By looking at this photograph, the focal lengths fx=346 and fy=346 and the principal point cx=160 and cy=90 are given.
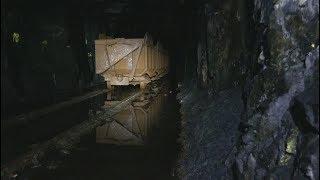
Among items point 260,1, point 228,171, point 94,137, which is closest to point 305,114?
point 228,171

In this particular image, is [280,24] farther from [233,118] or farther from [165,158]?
[165,158]

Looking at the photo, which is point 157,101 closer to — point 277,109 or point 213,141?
point 213,141

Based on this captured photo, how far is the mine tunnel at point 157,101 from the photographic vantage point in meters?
3.29

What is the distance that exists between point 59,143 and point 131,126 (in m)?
1.97

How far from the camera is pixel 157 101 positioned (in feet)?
39.5

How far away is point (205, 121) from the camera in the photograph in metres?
6.58

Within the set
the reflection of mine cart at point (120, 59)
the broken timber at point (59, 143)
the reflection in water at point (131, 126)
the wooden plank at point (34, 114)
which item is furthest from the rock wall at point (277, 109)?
the reflection of mine cart at point (120, 59)

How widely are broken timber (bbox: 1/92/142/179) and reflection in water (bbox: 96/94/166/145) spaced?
273mm

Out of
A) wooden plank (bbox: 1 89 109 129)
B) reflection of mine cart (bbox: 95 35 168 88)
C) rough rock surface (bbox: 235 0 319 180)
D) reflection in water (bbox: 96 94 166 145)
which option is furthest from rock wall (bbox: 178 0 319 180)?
reflection of mine cart (bbox: 95 35 168 88)

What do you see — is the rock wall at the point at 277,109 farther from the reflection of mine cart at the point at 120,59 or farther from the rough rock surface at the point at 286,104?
the reflection of mine cart at the point at 120,59

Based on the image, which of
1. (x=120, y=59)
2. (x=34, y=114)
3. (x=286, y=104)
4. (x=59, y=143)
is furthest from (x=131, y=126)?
(x=120, y=59)

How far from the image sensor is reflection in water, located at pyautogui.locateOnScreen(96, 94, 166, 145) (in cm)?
693

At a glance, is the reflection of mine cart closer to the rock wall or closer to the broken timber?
the broken timber

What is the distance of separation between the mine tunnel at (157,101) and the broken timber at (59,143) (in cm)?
3
